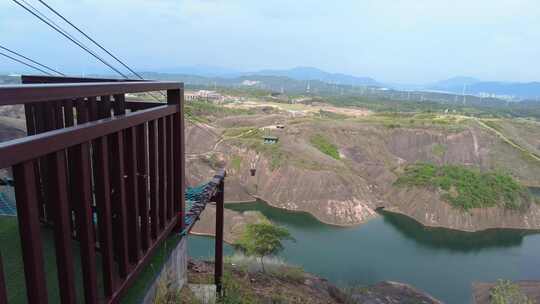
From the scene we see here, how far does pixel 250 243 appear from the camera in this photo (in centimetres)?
1781

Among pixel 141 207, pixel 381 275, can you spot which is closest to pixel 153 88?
pixel 141 207

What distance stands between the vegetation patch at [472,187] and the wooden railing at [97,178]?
105 feet

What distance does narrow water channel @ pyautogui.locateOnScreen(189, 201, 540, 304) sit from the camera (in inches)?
861

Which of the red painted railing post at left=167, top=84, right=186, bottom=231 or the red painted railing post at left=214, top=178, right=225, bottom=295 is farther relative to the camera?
the red painted railing post at left=214, top=178, right=225, bottom=295

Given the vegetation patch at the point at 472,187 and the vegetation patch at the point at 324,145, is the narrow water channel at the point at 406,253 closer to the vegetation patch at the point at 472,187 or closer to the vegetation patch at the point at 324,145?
the vegetation patch at the point at 472,187

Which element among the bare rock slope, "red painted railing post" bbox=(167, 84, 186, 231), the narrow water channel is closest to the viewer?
"red painted railing post" bbox=(167, 84, 186, 231)

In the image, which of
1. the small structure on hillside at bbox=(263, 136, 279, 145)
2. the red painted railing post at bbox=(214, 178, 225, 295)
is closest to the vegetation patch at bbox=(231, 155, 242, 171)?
the small structure on hillside at bbox=(263, 136, 279, 145)

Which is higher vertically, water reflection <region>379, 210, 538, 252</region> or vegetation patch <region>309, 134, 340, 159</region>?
vegetation patch <region>309, 134, 340, 159</region>

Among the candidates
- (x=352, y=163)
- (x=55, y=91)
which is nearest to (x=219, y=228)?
Result: (x=55, y=91)

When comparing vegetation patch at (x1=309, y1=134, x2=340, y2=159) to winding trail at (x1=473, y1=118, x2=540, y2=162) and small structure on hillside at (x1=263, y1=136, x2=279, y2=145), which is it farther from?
winding trail at (x1=473, y1=118, x2=540, y2=162)

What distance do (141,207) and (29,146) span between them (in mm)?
2183

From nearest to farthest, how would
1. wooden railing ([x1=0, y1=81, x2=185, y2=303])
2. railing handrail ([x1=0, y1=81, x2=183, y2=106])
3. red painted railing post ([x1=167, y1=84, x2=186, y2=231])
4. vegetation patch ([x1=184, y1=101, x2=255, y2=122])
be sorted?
railing handrail ([x1=0, y1=81, x2=183, y2=106]) → wooden railing ([x1=0, y1=81, x2=185, y2=303]) → red painted railing post ([x1=167, y1=84, x2=186, y2=231]) → vegetation patch ([x1=184, y1=101, x2=255, y2=122])

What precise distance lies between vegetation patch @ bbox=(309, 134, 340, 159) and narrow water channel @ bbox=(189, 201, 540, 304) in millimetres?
13167

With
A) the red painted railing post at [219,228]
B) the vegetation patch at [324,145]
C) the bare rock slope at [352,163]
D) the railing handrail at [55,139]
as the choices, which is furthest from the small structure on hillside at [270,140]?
the railing handrail at [55,139]
